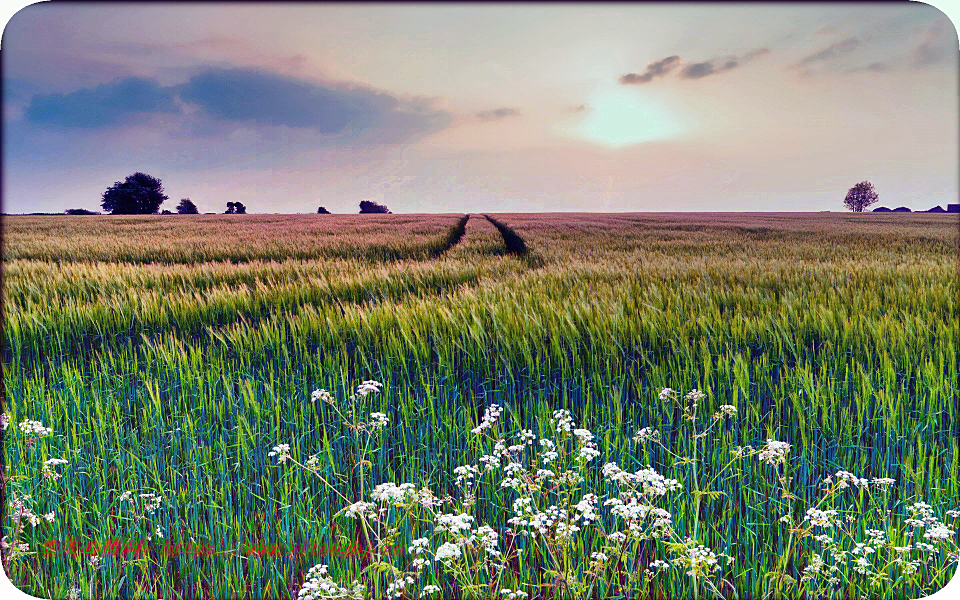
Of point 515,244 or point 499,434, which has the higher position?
point 515,244

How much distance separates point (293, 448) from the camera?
2.59 meters

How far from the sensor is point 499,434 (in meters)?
2.42

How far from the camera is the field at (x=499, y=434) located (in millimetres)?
1965

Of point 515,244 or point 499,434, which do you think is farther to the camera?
point 515,244

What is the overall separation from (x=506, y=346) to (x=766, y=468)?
62.5 inches

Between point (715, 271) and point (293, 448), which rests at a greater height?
point (715, 271)

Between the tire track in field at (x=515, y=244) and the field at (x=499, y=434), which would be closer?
the field at (x=499, y=434)

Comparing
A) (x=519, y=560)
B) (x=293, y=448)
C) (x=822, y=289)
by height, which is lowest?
(x=519, y=560)

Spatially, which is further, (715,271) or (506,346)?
(715,271)

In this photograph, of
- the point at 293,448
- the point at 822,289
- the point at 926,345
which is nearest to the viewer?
the point at 293,448

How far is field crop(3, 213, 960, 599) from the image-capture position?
6.45 ft

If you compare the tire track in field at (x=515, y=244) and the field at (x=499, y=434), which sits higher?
the tire track in field at (x=515, y=244)

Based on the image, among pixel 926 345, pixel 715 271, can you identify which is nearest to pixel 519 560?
pixel 926 345

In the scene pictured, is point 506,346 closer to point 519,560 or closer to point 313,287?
point 519,560
